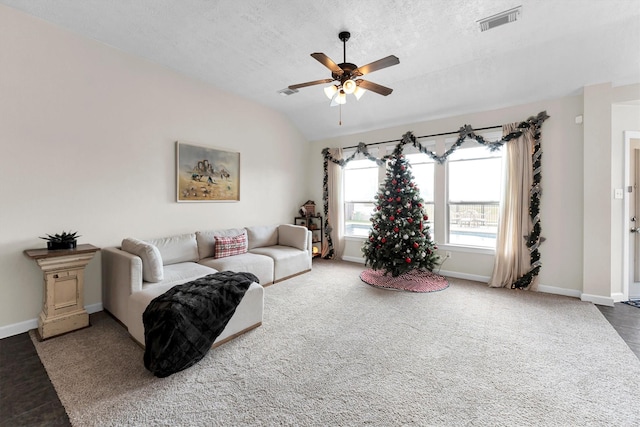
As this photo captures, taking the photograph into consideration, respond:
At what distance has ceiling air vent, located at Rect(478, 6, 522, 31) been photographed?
272 centimetres

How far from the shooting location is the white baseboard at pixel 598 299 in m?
3.56

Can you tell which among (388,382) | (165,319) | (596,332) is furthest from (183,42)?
(596,332)

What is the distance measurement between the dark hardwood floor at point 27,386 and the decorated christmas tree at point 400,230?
2.29 meters

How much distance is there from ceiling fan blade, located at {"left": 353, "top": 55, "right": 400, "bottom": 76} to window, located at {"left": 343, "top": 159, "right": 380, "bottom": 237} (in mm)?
3284

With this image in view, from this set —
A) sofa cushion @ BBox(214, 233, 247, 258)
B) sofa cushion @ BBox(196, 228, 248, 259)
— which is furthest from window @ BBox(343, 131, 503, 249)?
sofa cushion @ BBox(196, 228, 248, 259)

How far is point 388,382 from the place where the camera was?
6.85 feet

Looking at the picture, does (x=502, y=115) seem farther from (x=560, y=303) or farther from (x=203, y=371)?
(x=203, y=371)

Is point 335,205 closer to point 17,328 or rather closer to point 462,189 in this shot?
point 462,189

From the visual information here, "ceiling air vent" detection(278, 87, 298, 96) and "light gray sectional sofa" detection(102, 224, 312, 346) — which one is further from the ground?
"ceiling air vent" detection(278, 87, 298, 96)

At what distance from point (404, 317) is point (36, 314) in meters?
4.09

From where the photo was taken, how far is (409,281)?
14.9ft

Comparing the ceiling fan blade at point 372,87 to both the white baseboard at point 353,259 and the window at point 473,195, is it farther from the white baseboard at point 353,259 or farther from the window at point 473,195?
the white baseboard at point 353,259

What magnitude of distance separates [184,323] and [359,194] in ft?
15.3

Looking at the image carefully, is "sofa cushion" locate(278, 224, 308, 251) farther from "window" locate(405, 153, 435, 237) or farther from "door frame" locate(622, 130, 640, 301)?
"door frame" locate(622, 130, 640, 301)
